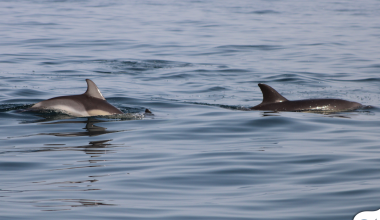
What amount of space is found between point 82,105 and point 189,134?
2607 mm

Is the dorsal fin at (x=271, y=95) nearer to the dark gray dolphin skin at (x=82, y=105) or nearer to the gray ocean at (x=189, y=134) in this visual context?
the gray ocean at (x=189, y=134)

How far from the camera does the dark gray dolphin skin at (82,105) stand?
38.2 feet

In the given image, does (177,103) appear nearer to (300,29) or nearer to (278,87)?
(278,87)

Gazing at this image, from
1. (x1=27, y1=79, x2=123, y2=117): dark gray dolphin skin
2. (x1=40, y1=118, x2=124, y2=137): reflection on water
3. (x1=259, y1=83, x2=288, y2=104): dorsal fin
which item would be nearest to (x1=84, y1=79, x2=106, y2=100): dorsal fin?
(x1=27, y1=79, x2=123, y2=117): dark gray dolphin skin

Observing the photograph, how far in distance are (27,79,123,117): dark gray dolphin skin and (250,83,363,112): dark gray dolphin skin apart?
347 cm

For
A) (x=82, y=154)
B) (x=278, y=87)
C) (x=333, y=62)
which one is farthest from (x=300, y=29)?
(x=82, y=154)

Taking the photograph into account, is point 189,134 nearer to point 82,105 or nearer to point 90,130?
point 90,130

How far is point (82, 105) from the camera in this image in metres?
11.7

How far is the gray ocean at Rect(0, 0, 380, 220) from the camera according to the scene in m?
6.20

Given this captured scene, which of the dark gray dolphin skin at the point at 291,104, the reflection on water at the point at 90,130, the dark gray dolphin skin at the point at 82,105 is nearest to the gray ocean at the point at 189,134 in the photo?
the reflection on water at the point at 90,130

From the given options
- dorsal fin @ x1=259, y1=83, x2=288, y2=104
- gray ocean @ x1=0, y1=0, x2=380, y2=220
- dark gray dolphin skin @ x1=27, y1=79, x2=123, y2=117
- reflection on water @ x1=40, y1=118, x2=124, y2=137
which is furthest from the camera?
dorsal fin @ x1=259, y1=83, x2=288, y2=104

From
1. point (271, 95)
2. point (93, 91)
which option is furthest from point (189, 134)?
point (271, 95)

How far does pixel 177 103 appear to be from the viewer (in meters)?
14.1

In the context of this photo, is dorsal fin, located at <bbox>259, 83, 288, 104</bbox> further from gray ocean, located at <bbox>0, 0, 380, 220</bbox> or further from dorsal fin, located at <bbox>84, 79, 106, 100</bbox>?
dorsal fin, located at <bbox>84, 79, 106, 100</bbox>
